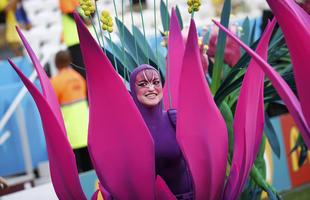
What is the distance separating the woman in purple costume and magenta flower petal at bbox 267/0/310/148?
47 cm

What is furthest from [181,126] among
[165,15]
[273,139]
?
[273,139]

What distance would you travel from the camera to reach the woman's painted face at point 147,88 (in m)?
2.57

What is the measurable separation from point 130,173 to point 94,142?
157 mm

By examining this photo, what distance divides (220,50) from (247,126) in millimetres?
712

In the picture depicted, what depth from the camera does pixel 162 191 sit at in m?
2.48

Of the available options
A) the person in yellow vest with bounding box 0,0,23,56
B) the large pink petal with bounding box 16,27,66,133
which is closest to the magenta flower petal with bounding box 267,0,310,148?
the large pink petal with bounding box 16,27,66,133

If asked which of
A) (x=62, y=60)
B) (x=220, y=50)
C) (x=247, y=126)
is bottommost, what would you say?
(x=62, y=60)

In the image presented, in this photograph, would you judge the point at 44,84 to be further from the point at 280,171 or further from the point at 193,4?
the point at 280,171

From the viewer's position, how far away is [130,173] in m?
2.41

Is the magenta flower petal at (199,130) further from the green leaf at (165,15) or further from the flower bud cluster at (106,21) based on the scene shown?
→ the green leaf at (165,15)

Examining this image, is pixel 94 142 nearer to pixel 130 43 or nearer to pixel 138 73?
pixel 138 73

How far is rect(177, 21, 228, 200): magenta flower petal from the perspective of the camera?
2.38m

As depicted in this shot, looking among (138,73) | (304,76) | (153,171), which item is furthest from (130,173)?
(304,76)

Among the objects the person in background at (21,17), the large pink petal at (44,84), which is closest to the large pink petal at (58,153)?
the large pink petal at (44,84)
